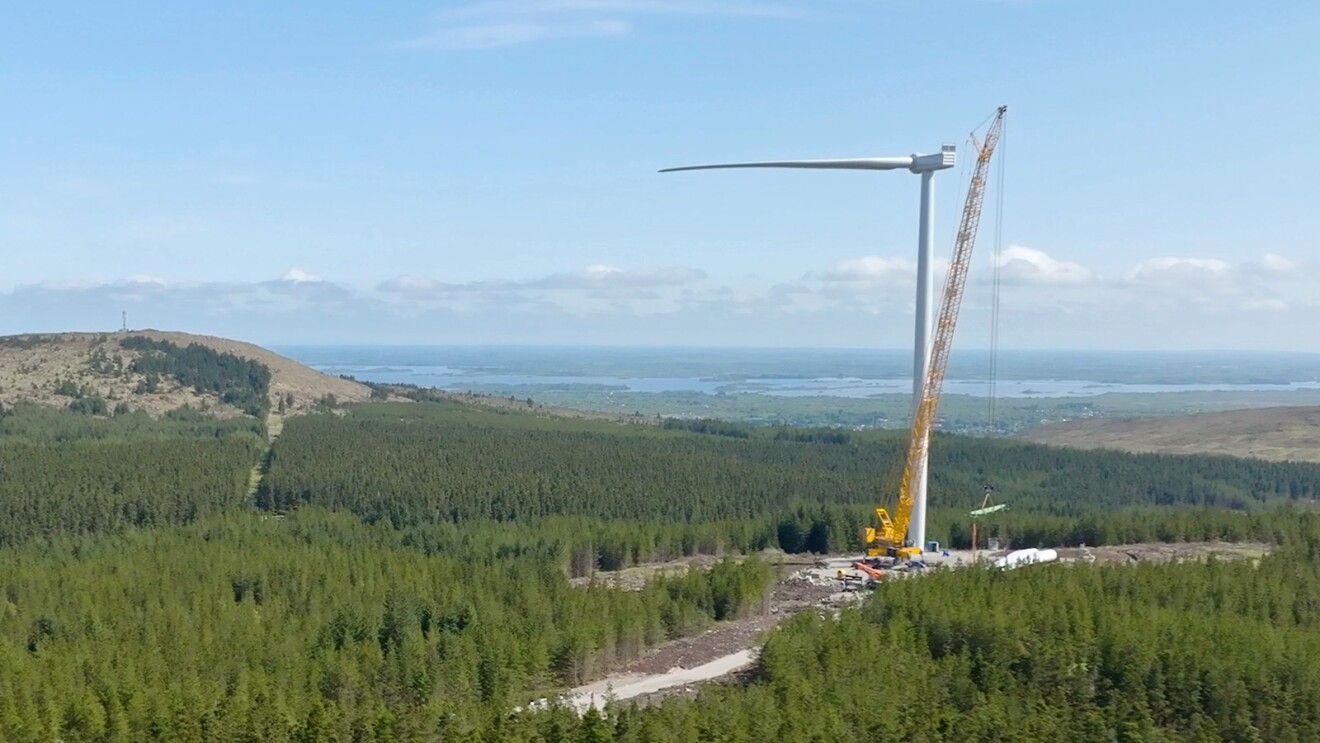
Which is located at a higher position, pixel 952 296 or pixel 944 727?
pixel 952 296

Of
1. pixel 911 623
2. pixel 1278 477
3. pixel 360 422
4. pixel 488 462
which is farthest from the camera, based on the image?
pixel 360 422

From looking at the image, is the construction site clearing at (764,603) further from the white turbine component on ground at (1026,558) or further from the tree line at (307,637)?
the tree line at (307,637)

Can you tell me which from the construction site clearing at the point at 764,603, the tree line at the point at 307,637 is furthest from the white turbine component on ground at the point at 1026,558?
the tree line at the point at 307,637

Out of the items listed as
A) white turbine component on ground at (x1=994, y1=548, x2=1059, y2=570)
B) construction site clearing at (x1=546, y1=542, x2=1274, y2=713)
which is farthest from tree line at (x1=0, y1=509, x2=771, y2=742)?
white turbine component on ground at (x1=994, y1=548, x2=1059, y2=570)

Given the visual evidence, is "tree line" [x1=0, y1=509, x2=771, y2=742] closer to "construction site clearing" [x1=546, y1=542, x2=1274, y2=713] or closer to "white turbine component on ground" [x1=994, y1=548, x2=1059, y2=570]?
"construction site clearing" [x1=546, y1=542, x2=1274, y2=713]

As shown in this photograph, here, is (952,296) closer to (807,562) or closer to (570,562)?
(807,562)

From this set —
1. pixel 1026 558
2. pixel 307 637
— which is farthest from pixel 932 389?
pixel 307 637

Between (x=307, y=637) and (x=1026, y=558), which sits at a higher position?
(x=1026, y=558)

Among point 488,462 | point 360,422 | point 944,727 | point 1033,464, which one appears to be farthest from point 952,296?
point 360,422

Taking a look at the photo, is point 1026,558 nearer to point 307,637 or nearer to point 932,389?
point 932,389
